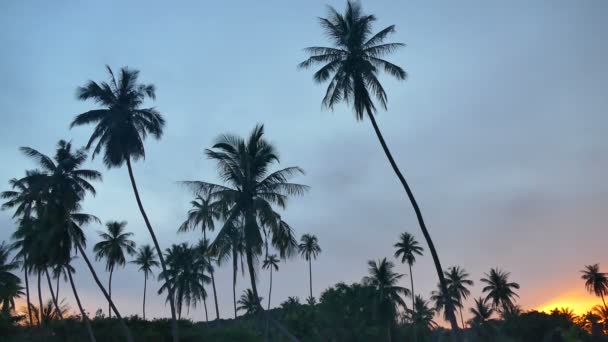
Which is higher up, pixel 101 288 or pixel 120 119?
pixel 120 119

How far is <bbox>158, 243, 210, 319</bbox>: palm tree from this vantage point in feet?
202

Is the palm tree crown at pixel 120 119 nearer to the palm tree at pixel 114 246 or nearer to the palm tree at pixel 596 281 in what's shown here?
the palm tree at pixel 114 246

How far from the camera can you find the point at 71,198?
37062mm

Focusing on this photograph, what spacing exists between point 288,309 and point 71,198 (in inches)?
1976

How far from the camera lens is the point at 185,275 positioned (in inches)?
2447

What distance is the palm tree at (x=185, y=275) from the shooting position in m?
61.4

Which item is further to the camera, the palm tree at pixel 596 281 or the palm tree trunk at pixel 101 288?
the palm tree at pixel 596 281

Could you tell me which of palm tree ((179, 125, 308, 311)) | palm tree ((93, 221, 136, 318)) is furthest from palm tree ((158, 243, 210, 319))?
palm tree ((179, 125, 308, 311))

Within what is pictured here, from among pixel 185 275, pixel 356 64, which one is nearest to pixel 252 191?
pixel 356 64

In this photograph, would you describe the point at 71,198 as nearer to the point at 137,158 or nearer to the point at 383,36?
the point at 137,158

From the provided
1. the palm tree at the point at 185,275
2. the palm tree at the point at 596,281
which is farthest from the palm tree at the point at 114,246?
the palm tree at the point at 596,281

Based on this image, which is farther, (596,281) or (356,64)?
(596,281)

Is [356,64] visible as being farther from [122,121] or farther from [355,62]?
[122,121]

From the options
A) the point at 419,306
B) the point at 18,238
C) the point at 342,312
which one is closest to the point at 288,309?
the point at 342,312
